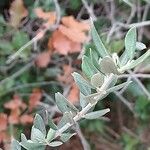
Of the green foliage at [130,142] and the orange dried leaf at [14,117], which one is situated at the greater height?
the orange dried leaf at [14,117]

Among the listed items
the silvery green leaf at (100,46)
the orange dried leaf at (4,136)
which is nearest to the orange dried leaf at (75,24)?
the orange dried leaf at (4,136)

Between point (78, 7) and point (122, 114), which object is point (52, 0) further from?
point (122, 114)

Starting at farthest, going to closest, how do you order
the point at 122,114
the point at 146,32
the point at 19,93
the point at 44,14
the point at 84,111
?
the point at 122,114, the point at 146,32, the point at 19,93, the point at 44,14, the point at 84,111

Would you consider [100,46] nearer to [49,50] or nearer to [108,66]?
[108,66]

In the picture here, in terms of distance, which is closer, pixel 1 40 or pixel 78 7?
pixel 1 40

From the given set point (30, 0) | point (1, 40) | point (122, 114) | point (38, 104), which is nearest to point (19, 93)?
point (38, 104)

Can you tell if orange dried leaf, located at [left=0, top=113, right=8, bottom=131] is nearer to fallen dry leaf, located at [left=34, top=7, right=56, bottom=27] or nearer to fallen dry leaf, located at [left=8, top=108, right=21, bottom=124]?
fallen dry leaf, located at [left=8, top=108, right=21, bottom=124]

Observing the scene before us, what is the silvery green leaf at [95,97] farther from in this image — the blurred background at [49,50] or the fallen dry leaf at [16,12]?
the fallen dry leaf at [16,12]

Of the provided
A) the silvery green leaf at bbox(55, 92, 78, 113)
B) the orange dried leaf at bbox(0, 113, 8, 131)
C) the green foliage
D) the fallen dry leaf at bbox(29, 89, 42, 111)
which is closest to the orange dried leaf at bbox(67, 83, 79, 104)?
the fallen dry leaf at bbox(29, 89, 42, 111)
